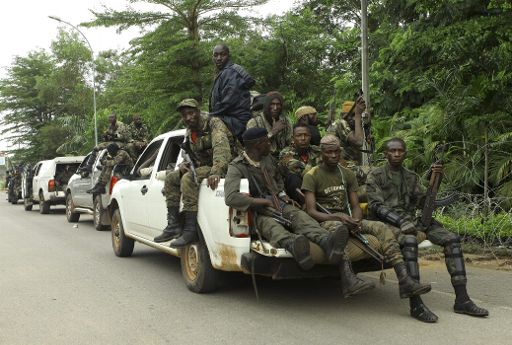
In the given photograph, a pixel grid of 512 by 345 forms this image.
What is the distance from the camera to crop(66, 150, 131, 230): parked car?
12522 mm

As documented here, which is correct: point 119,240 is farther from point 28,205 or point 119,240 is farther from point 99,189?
point 28,205

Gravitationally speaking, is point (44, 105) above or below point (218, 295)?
above

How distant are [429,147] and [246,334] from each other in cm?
720

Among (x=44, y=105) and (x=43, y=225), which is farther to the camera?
(x=44, y=105)

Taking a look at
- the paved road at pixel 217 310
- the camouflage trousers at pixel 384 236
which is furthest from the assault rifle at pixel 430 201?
the paved road at pixel 217 310

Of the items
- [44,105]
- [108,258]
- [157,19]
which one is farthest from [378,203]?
[44,105]

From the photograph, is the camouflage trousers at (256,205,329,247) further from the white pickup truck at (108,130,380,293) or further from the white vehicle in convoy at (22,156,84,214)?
the white vehicle in convoy at (22,156,84,214)

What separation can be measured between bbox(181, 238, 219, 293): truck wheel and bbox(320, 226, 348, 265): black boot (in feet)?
5.03

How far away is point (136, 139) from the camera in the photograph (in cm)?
1338

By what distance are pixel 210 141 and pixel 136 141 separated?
715 cm

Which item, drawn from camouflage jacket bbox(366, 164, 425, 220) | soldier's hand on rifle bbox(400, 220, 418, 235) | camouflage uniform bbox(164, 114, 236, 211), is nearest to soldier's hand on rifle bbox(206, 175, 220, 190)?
camouflage uniform bbox(164, 114, 236, 211)

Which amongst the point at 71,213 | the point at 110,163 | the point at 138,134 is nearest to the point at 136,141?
the point at 138,134

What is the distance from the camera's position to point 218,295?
244 inches

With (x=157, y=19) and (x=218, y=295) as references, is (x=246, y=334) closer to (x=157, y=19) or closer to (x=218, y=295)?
(x=218, y=295)
